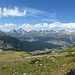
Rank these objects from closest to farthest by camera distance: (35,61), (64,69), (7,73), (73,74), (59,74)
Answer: (73,74) → (59,74) → (64,69) → (7,73) → (35,61)

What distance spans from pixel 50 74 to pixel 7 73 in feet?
21.8

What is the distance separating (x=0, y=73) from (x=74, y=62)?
10202 mm

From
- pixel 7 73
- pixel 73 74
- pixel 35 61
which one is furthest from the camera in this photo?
pixel 35 61

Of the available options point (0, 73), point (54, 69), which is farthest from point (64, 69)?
point (0, 73)

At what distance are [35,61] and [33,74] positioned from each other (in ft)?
26.4

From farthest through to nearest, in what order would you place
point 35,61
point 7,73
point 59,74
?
point 35,61 < point 7,73 < point 59,74

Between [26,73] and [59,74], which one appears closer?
[59,74]

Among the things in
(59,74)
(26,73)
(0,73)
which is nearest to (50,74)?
(59,74)

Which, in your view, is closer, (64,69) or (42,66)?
(64,69)

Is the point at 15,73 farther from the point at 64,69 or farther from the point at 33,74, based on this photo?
the point at 64,69

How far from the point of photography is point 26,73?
84.3ft

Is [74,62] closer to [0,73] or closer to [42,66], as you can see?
[42,66]

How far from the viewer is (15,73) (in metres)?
26.8

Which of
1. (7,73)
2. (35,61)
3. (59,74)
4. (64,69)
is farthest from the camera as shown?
(35,61)
